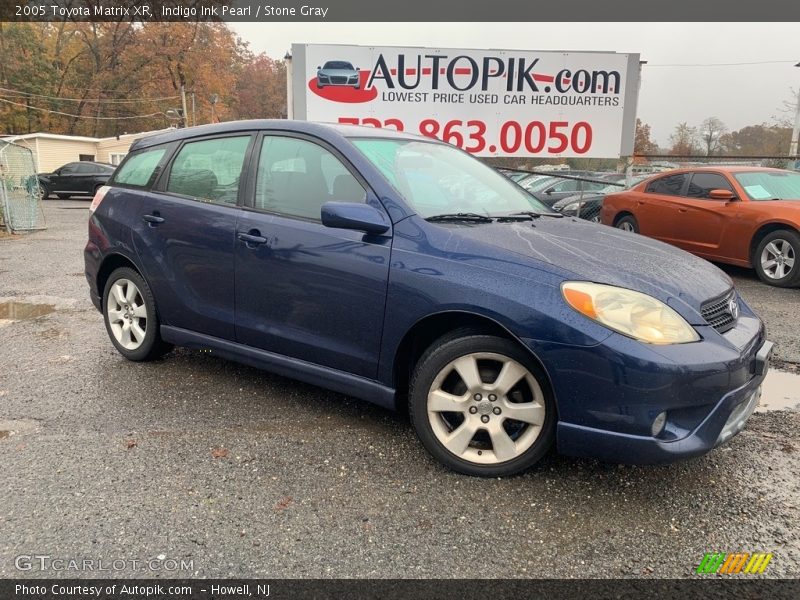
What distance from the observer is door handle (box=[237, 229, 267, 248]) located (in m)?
3.39

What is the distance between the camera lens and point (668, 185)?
29.2 ft

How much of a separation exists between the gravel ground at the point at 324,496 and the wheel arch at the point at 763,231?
4529mm

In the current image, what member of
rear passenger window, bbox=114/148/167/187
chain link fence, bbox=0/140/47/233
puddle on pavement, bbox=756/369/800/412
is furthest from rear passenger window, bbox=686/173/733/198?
chain link fence, bbox=0/140/47/233

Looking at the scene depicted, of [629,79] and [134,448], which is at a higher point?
[629,79]

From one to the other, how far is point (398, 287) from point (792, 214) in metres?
6.42

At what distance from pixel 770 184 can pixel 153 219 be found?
766 centimetres

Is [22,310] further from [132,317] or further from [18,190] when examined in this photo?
[18,190]

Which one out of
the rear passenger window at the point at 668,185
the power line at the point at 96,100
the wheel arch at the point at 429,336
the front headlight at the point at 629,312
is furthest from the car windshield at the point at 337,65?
the power line at the point at 96,100

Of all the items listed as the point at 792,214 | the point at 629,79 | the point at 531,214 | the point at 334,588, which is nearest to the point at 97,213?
the point at 531,214

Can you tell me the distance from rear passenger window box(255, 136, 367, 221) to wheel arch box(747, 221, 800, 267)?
20.7 ft

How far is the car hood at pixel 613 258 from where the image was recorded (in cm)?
265

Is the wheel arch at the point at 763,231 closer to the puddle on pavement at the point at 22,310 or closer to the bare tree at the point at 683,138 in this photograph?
the puddle on pavement at the point at 22,310

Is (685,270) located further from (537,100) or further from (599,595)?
(537,100)

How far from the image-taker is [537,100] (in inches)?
453
